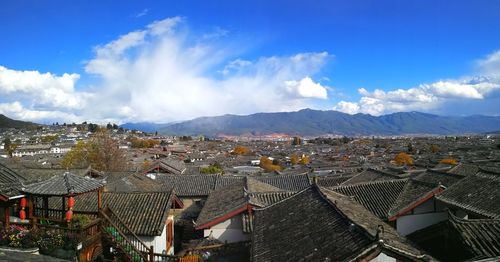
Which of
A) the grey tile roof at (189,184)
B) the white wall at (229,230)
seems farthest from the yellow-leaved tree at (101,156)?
the white wall at (229,230)

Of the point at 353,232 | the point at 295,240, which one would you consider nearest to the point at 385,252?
the point at 353,232

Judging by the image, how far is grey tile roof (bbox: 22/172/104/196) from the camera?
13.5m

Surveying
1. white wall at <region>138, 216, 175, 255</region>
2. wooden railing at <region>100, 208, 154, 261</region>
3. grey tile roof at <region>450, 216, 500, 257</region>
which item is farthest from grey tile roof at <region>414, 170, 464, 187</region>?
wooden railing at <region>100, 208, 154, 261</region>

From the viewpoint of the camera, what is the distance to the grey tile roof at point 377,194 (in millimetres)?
19422

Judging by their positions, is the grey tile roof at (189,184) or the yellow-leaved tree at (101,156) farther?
the yellow-leaved tree at (101,156)

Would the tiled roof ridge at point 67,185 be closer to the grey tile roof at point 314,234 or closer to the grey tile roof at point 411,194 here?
the grey tile roof at point 314,234

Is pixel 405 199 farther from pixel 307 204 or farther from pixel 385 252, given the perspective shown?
pixel 385 252

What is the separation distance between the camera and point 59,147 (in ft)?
365

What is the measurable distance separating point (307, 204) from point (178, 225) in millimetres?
13794

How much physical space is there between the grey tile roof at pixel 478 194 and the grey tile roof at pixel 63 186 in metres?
15.0

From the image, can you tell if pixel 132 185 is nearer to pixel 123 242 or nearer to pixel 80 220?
pixel 123 242

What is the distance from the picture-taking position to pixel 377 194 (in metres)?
21.1

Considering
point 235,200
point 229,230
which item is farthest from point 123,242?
point 235,200

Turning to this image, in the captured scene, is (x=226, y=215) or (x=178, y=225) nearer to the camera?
(x=226, y=215)
